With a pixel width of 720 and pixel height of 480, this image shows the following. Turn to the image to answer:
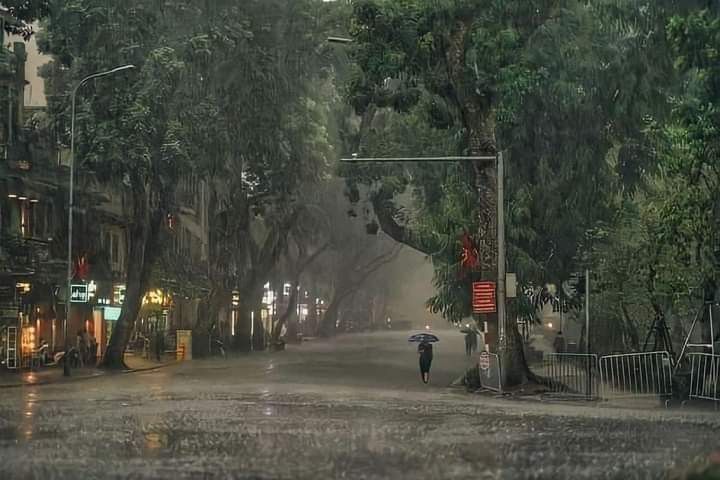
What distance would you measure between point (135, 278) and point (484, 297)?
19.3 meters

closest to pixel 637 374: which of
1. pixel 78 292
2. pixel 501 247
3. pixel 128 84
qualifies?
pixel 501 247

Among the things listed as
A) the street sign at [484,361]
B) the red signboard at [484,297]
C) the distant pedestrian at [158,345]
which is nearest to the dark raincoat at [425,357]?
the street sign at [484,361]

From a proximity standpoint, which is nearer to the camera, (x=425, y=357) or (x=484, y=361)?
(x=484, y=361)

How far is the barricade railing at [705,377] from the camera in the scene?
26.2 meters

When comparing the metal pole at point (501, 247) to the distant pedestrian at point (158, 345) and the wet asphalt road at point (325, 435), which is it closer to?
the wet asphalt road at point (325, 435)

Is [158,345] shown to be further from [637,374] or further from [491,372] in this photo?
[637,374]

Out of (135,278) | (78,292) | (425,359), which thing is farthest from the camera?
(135,278)

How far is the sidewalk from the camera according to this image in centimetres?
3774

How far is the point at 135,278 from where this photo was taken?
45.6 metres

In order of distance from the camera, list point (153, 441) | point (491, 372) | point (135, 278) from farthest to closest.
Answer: point (135, 278), point (491, 372), point (153, 441)

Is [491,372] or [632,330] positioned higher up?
[632,330]

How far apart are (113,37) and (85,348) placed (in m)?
15.3

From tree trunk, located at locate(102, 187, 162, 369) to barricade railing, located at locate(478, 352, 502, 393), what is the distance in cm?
1812

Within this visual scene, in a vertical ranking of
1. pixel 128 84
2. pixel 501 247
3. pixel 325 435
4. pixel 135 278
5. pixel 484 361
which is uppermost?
pixel 128 84
